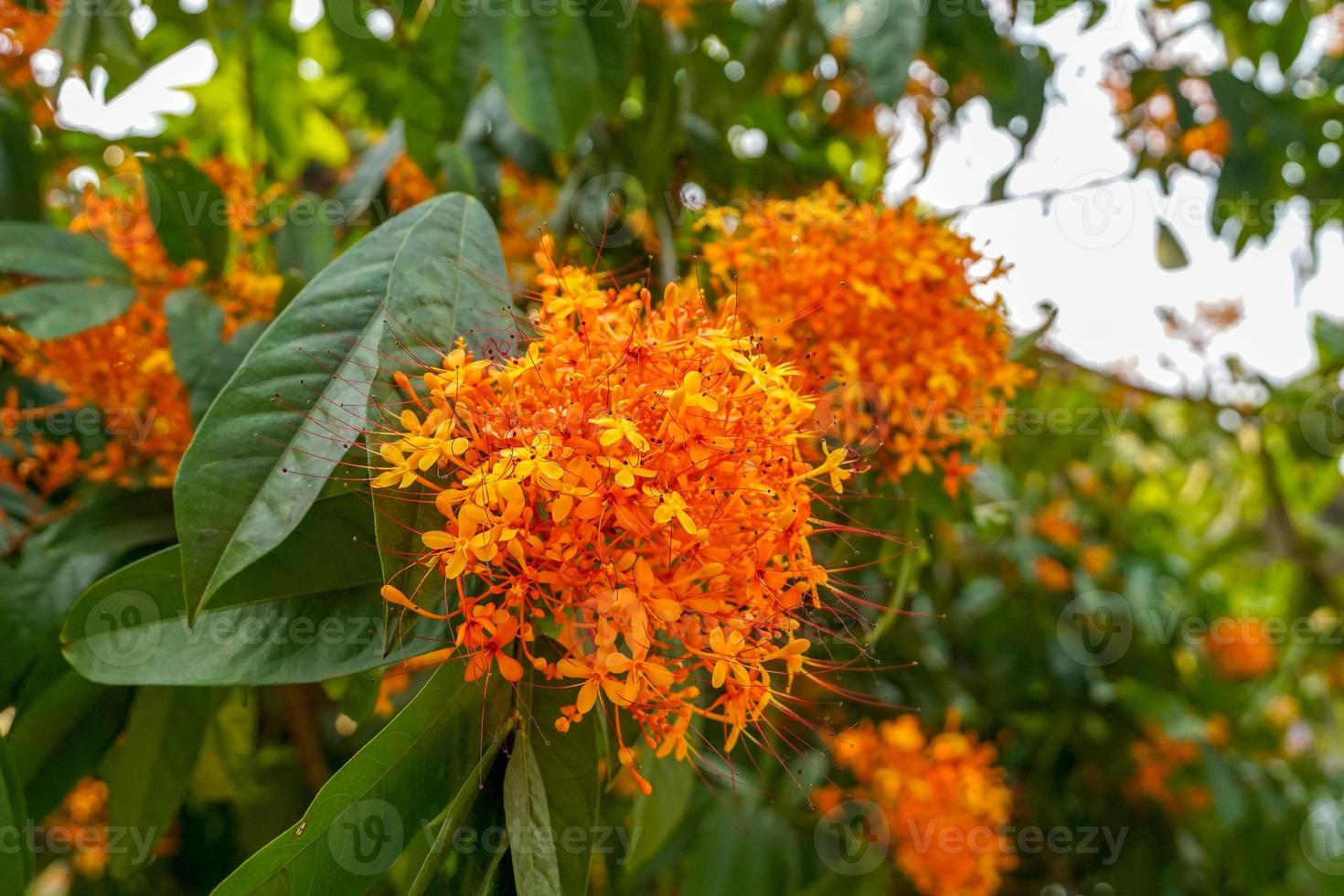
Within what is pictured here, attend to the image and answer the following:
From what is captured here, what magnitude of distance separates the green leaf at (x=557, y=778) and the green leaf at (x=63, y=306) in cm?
104

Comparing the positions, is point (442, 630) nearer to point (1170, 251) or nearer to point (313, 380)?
point (313, 380)

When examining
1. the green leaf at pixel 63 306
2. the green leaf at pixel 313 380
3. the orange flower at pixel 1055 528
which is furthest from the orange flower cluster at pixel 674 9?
the orange flower at pixel 1055 528

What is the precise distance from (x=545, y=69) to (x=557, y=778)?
53.2 inches

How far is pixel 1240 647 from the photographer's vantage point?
160 inches

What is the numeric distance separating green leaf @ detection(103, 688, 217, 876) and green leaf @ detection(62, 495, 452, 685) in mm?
342

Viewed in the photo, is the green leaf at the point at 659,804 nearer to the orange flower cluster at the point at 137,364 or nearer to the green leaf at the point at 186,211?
the orange flower cluster at the point at 137,364

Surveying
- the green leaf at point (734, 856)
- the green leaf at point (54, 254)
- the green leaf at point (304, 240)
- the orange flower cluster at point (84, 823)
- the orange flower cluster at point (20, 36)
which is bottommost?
the green leaf at point (734, 856)

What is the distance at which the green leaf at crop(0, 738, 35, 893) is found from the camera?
1.25 meters

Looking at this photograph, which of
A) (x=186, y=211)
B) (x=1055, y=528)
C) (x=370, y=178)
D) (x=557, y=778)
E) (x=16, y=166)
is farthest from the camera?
(x=1055, y=528)

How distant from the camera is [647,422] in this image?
109cm

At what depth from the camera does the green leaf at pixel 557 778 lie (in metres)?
1.11

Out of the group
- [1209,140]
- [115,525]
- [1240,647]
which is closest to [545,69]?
[115,525]

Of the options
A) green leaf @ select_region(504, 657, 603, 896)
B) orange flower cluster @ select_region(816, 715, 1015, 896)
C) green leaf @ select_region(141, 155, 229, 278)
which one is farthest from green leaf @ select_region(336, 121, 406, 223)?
orange flower cluster @ select_region(816, 715, 1015, 896)

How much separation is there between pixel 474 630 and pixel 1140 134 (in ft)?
9.42
